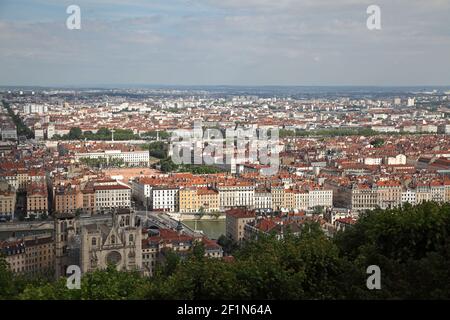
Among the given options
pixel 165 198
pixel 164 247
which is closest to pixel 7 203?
pixel 165 198

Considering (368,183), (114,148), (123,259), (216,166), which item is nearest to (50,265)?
(123,259)

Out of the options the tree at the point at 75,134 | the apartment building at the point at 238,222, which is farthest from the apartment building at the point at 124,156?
the apartment building at the point at 238,222

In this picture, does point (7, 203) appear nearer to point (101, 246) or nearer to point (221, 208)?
point (221, 208)

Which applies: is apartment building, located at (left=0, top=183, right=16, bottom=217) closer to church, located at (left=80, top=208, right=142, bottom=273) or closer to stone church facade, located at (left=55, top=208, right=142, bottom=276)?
stone church facade, located at (left=55, top=208, right=142, bottom=276)

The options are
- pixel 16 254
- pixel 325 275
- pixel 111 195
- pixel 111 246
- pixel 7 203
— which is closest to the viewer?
pixel 325 275

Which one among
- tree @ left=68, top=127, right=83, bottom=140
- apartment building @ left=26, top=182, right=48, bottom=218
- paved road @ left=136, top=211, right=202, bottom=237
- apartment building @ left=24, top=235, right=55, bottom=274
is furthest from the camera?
tree @ left=68, top=127, right=83, bottom=140

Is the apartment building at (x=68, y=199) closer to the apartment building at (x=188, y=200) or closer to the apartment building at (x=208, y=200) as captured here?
the apartment building at (x=188, y=200)

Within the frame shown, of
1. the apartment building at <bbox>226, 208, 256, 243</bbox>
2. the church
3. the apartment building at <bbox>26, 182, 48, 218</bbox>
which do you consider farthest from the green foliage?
the apartment building at <bbox>26, 182, 48, 218</bbox>

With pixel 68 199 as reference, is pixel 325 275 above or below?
above
